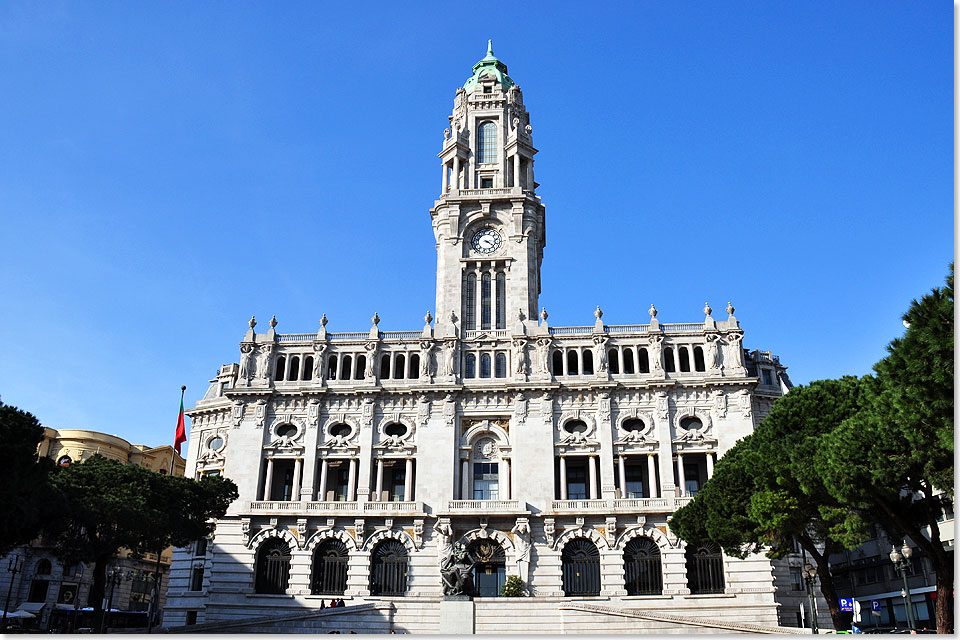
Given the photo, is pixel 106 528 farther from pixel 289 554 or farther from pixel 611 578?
pixel 611 578

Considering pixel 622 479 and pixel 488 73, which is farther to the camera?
pixel 488 73

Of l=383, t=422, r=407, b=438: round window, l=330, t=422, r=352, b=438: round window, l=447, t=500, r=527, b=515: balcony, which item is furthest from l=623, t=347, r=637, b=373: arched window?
l=330, t=422, r=352, b=438: round window

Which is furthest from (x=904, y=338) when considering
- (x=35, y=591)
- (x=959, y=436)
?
(x=35, y=591)

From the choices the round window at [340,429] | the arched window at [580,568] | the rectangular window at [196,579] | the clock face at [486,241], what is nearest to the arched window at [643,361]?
the arched window at [580,568]

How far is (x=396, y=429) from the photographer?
64812 millimetres

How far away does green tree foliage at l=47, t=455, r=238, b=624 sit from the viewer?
45.0 meters

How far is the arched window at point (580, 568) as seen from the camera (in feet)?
189

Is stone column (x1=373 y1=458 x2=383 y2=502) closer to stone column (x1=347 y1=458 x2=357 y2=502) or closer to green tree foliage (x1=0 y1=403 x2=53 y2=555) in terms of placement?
stone column (x1=347 y1=458 x2=357 y2=502)

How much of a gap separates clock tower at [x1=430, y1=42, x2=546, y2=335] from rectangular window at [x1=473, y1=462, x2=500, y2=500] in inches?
457

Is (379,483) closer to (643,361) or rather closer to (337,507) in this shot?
(337,507)

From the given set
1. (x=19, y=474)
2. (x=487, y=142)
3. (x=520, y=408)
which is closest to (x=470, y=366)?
(x=520, y=408)

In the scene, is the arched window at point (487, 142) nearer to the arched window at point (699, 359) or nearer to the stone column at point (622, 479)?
the arched window at point (699, 359)

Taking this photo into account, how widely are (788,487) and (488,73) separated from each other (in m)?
60.1

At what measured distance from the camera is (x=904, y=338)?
22609mm
